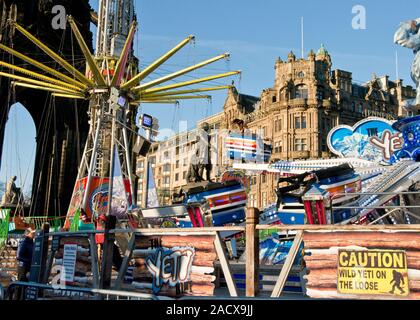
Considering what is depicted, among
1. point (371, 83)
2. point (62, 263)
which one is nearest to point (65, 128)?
point (62, 263)

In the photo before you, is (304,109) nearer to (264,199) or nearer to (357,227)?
(264,199)

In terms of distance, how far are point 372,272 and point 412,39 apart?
1509 centimetres

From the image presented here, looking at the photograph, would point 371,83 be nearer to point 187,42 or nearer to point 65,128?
point 65,128

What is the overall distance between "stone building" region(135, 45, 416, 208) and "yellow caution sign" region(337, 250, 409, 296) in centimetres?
5456

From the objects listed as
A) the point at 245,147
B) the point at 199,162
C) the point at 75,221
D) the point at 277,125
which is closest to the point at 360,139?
the point at 245,147

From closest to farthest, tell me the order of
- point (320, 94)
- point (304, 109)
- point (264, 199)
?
point (304, 109)
point (320, 94)
point (264, 199)

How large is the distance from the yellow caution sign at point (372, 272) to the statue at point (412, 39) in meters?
13.8

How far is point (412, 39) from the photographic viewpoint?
18.1m

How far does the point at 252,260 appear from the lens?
679 cm

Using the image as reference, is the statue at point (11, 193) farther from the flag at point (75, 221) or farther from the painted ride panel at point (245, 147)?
the painted ride panel at point (245, 147)

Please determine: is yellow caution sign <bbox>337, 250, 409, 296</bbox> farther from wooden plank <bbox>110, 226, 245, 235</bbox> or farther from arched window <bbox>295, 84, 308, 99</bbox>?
arched window <bbox>295, 84, 308, 99</bbox>

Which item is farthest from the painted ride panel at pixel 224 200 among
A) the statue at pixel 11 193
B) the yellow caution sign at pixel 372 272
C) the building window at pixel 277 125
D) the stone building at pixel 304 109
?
the building window at pixel 277 125

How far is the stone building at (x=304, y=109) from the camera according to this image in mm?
65250
